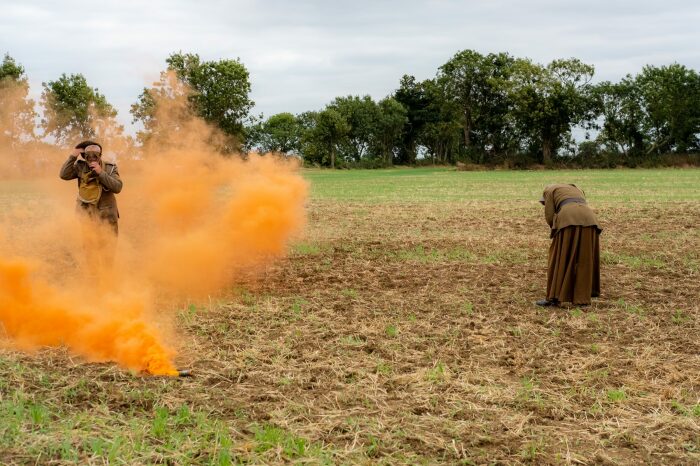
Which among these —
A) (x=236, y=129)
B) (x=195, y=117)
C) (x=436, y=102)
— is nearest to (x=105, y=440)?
(x=195, y=117)

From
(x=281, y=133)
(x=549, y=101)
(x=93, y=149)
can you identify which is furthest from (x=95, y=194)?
(x=281, y=133)

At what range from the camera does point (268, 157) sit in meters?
11.6

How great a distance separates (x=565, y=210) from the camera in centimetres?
854

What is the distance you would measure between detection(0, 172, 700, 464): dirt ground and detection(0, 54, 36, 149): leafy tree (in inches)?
140

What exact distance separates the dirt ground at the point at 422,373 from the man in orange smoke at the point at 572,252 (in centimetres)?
26

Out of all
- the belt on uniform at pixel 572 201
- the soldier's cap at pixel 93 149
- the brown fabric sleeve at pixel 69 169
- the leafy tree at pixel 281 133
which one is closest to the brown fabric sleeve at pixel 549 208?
the belt on uniform at pixel 572 201

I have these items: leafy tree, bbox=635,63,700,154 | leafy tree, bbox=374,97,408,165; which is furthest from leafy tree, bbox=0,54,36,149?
leafy tree, bbox=374,97,408,165

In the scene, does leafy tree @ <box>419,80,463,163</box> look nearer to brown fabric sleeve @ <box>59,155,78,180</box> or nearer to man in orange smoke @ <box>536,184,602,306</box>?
man in orange smoke @ <box>536,184,602,306</box>

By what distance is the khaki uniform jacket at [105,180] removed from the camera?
26.8 feet

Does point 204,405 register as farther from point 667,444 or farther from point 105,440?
point 667,444

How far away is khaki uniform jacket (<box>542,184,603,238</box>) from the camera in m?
8.41

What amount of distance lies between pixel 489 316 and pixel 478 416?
10.7 ft

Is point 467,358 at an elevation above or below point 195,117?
below

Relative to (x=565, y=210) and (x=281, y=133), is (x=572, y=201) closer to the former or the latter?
(x=565, y=210)
